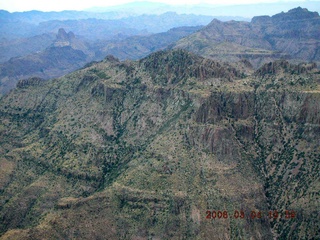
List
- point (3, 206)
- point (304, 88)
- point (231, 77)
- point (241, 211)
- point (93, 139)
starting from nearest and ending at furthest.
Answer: point (241, 211)
point (3, 206)
point (304, 88)
point (93, 139)
point (231, 77)

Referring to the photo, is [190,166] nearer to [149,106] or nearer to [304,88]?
[149,106]

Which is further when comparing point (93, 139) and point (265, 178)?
point (93, 139)

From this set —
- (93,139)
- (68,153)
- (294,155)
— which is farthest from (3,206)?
(294,155)

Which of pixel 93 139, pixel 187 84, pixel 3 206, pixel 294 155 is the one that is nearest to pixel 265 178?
pixel 294 155

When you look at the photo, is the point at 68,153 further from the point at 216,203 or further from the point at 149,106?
the point at 216,203

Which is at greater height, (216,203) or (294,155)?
(294,155)

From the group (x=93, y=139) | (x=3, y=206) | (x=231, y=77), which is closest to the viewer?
(x=3, y=206)

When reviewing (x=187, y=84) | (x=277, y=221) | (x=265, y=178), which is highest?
(x=187, y=84)
